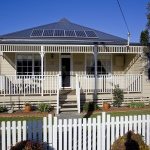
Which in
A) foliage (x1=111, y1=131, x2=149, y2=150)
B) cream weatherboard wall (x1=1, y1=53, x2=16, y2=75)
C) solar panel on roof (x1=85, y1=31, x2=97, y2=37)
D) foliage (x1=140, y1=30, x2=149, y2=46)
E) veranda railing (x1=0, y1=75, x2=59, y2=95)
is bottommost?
foliage (x1=111, y1=131, x2=149, y2=150)

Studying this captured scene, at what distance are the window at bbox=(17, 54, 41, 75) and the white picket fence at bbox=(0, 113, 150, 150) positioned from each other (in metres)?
13.2

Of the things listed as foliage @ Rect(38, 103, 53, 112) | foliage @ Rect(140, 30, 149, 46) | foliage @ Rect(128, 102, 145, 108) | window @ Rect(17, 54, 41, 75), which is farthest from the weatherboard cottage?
foliage @ Rect(128, 102, 145, 108)

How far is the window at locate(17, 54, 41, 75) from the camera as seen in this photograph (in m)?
20.8

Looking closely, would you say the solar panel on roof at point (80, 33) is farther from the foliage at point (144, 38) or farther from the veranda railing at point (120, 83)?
the foliage at point (144, 38)

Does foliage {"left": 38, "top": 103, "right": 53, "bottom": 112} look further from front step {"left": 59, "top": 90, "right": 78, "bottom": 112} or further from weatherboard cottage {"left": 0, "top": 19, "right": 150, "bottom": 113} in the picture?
front step {"left": 59, "top": 90, "right": 78, "bottom": 112}

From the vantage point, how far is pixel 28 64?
2095 centimetres

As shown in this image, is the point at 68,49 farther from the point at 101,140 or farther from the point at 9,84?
the point at 101,140

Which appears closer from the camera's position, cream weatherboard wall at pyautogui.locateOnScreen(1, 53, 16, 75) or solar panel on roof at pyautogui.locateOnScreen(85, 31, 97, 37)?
cream weatherboard wall at pyautogui.locateOnScreen(1, 53, 16, 75)

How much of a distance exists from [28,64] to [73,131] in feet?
45.1

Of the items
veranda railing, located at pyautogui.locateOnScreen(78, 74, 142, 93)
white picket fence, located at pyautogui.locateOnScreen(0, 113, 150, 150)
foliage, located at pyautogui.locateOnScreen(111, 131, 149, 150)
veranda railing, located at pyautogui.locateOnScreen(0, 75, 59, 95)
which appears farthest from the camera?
veranda railing, located at pyautogui.locateOnScreen(78, 74, 142, 93)

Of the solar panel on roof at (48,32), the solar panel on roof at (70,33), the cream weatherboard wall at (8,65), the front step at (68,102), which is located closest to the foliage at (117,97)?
the front step at (68,102)

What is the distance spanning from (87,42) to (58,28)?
16.6ft

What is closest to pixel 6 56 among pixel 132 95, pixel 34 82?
pixel 34 82

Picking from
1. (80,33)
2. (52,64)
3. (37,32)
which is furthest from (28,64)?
(80,33)
